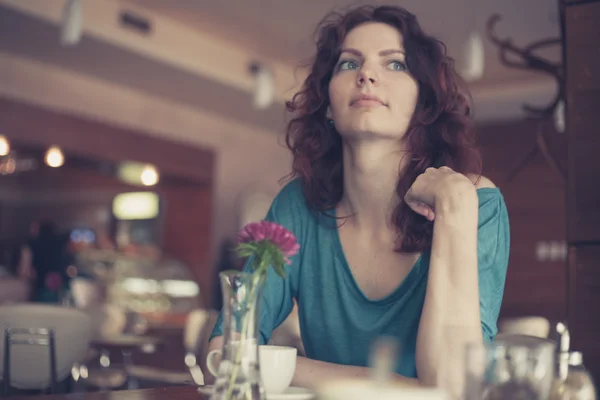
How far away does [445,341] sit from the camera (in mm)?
1257

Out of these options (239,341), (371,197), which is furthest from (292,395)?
(371,197)

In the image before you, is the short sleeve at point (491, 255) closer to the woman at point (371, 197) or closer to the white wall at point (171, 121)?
the woman at point (371, 197)

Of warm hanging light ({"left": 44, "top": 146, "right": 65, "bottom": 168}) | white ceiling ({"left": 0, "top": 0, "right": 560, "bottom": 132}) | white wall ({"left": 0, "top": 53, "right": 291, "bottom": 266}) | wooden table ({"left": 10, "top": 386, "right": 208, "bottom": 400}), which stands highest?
white ceiling ({"left": 0, "top": 0, "right": 560, "bottom": 132})

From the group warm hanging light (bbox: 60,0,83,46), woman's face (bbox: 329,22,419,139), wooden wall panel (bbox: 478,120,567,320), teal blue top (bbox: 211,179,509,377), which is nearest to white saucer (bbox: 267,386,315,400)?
teal blue top (bbox: 211,179,509,377)

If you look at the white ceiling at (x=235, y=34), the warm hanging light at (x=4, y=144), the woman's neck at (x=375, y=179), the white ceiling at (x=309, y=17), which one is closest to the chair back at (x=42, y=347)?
the woman's neck at (x=375, y=179)

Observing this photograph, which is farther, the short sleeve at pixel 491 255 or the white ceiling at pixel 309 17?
the white ceiling at pixel 309 17

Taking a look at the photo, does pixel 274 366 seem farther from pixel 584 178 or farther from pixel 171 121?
pixel 171 121

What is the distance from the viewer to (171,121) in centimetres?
796

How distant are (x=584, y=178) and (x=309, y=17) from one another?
193 inches

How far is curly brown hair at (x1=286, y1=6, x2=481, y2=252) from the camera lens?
65.6 inches

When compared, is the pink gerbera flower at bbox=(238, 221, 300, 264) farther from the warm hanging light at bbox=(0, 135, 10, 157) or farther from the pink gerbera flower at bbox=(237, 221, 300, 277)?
the warm hanging light at bbox=(0, 135, 10, 157)

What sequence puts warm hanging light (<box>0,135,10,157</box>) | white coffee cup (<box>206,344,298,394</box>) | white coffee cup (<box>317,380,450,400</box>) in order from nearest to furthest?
1. white coffee cup (<box>317,380,450,400</box>)
2. white coffee cup (<box>206,344,298,394</box>)
3. warm hanging light (<box>0,135,10,157</box>)

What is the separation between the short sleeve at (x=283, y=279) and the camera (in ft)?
5.42

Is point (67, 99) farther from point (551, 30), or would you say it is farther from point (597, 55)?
point (597, 55)
